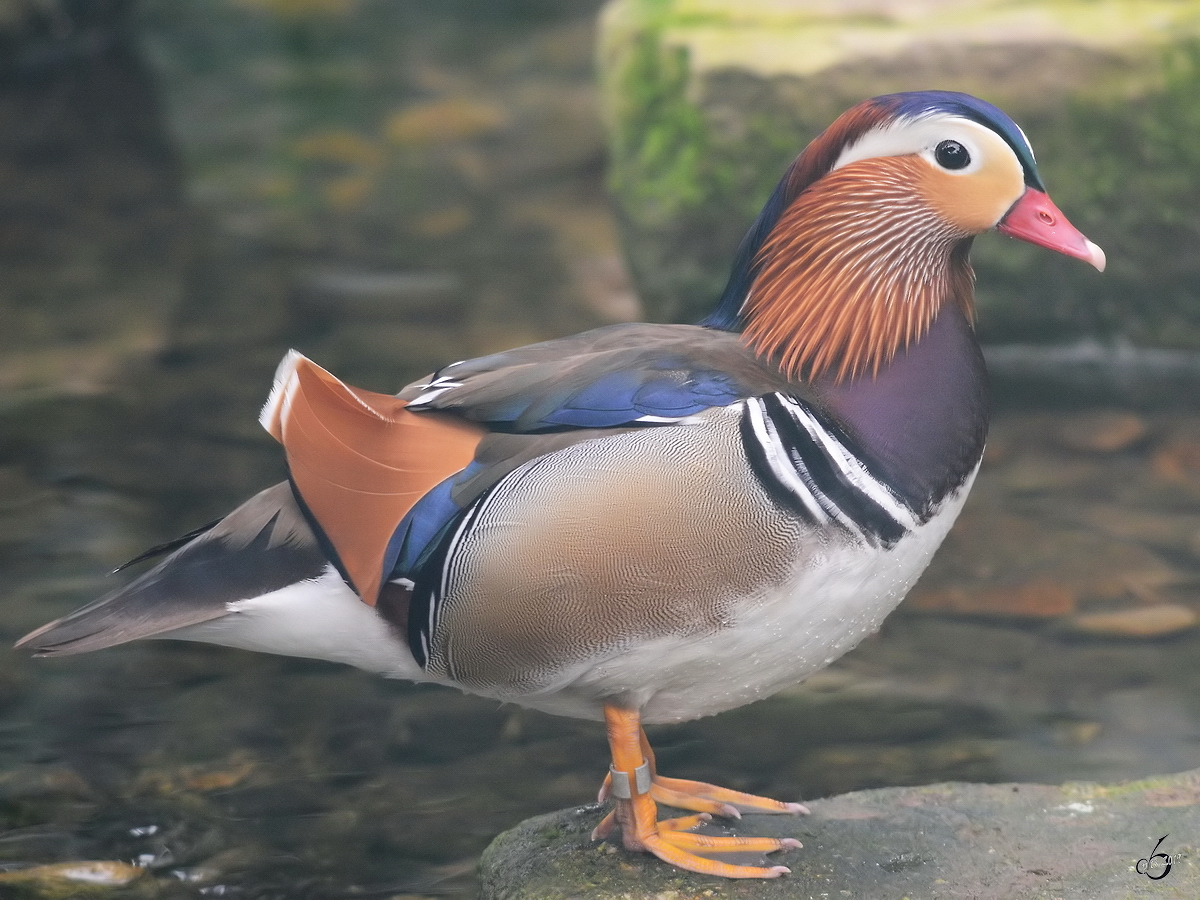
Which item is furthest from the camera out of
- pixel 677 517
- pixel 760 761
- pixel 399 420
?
pixel 760 761

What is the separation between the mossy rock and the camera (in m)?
6.39

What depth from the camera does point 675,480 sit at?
273 cm

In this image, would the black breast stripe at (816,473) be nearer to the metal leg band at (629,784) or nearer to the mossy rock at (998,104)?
the metal leg band at (629,784)

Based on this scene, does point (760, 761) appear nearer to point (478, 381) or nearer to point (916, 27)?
point (478, 381)

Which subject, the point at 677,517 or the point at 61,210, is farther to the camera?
the point at 61,210

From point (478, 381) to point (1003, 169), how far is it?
3.60ft

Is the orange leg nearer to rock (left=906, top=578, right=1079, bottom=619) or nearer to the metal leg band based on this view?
the metal leg band

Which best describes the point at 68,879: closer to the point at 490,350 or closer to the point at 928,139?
the point at 928,139

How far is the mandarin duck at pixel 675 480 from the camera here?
276 cm

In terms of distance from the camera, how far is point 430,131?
10.7m

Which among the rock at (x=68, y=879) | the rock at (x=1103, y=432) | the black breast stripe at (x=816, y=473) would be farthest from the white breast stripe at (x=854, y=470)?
the rock at (x=1103, y=432)

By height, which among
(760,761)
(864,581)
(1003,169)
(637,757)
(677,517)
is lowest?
(760,761)

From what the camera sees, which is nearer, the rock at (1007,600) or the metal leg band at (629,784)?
the metal leg band at (629,784)

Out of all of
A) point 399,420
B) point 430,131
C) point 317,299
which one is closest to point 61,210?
point 317,299
